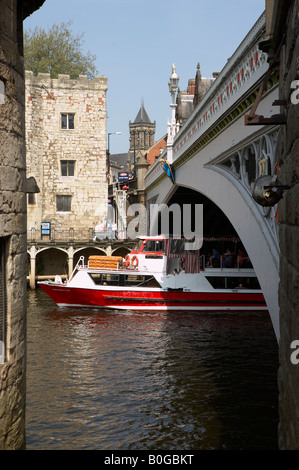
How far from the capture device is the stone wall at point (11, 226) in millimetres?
6152

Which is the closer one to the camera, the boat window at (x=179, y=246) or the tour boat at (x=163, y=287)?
the tour boat at (x=163, y=287)

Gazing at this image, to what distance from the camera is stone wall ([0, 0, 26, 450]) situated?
6152 millimetres

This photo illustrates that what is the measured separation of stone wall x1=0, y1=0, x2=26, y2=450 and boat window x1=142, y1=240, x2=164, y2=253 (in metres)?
21.0

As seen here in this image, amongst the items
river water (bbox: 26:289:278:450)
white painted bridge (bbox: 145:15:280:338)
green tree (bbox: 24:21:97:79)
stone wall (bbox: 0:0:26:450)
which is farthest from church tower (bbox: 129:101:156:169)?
stone wall (bbox: 0:0:26:450)

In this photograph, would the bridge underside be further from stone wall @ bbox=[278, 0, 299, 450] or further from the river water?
the river water

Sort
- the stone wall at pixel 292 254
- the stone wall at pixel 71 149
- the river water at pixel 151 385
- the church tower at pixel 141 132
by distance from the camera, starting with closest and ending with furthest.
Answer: the stone wall at pixel 292 254
the river water at pixel 151 385
the stone wall at pixel 71 149
the church tower at pixel 141 132

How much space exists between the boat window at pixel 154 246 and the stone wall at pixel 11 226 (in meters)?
21.0

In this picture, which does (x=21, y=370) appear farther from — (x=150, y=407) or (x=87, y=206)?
(x=87, y=206)

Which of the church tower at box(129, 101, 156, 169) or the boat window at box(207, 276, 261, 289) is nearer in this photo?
the boat window at box(207, 276, 261, 289)

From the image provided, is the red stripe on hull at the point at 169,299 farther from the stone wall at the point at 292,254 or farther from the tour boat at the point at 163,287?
the stone wall at the point at 292,254

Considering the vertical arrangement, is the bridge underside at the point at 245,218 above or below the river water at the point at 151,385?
above

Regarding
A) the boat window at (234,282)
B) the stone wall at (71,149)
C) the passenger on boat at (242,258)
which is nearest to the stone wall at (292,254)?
the boat window at (234,282)

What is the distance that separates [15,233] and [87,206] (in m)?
34.0

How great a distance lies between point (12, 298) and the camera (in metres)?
6.47
